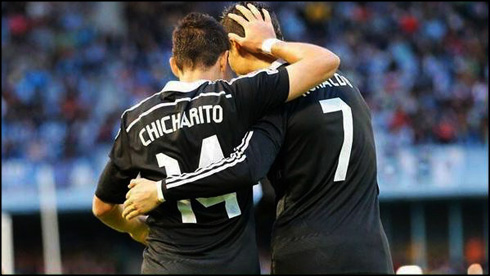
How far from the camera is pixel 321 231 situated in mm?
4289

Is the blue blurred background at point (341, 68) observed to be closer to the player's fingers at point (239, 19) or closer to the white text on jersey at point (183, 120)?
the player's fingers at point (239, 19)

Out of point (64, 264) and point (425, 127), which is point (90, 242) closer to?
point (64, 264)

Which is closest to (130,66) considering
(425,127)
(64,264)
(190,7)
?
(190,7)

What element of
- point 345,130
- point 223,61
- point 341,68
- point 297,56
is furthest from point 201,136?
point 341,68

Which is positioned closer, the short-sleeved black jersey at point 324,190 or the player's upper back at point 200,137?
the player's upper back at point 200,137

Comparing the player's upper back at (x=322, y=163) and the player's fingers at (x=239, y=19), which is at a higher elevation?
the player's fingers at (x=239, y=19)

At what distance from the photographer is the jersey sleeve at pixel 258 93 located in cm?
411

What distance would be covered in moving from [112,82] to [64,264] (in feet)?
12.1

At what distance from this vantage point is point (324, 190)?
4309 mm

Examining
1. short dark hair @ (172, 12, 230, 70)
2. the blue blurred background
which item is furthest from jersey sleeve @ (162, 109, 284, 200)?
the blue blurred background

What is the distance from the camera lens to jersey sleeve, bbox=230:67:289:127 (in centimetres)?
411

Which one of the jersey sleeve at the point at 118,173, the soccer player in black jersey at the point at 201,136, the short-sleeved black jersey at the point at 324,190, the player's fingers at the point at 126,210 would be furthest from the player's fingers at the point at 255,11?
the player's fingers at the point at 126,210

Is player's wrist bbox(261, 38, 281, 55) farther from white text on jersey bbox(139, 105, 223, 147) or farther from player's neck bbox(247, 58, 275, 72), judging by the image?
white text on jersey bbox(139, 105, 223, 147)

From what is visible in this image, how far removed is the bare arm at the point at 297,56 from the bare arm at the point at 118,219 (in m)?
0.88
